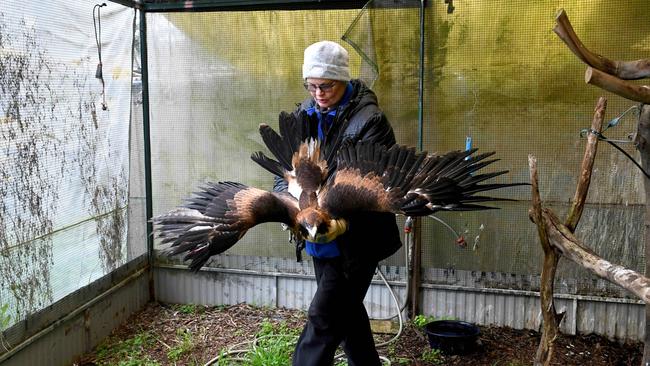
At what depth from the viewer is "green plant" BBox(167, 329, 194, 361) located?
3.73 m

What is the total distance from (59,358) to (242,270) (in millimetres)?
1433

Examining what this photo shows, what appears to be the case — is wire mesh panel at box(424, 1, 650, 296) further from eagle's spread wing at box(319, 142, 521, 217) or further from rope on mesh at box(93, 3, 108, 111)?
rope on mesh at box(93, 3, 108, 111)

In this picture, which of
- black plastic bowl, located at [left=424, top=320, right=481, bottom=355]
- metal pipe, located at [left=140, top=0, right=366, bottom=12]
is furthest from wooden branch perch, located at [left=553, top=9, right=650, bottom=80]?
metal pipe, located at [left=140, top=0, right=366, bottom=12]

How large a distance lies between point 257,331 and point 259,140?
1387 millimetres

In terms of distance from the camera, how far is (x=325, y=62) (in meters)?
2.61

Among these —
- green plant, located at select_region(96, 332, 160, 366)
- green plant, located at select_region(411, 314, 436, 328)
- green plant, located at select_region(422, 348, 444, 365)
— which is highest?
green plant, located at select_region(411, 314, 436, 328)

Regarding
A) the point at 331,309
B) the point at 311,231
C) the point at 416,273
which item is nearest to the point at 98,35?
the point at 311,231

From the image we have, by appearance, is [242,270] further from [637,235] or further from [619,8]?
[619,8]

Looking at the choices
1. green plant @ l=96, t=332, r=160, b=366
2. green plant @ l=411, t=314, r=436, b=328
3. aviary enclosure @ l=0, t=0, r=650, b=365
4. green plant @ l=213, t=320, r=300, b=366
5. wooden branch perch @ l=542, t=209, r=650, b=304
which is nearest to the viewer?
wooden branch perch @ l=542, t=209, r=650, b=304

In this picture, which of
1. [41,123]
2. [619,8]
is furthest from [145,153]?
[619,8]

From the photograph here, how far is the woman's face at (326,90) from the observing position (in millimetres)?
2686

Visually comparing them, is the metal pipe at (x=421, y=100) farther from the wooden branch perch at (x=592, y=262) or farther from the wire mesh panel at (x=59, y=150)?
the wire mesh panel at (x=59, y=150)

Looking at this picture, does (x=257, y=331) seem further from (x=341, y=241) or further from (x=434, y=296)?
(x=341, y=241)

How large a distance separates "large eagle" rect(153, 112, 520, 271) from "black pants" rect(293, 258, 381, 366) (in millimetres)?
190
